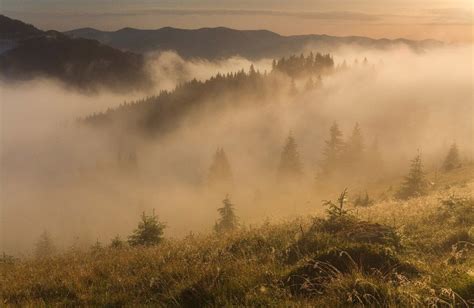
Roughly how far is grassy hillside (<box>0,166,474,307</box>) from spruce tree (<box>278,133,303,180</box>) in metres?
89.8

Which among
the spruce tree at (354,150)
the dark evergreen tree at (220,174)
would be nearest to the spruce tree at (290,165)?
the spruce tree at (354,150)

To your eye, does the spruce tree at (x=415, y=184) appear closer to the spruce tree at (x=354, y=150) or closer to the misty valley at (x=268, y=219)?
the misty valley at (x=268, y=219)

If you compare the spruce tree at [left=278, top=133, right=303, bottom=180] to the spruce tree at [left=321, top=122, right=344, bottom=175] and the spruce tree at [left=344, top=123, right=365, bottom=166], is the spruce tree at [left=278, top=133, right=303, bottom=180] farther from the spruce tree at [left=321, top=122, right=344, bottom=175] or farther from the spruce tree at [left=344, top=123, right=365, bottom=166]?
the spruce tree at [left=344, top=123, right=365, bottom=166]

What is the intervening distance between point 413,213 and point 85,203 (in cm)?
14819

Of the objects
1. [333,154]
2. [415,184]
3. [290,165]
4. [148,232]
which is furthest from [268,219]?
[290,165]

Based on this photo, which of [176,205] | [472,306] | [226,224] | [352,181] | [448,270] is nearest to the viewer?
[472,306]

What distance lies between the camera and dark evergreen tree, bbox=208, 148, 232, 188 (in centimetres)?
10612

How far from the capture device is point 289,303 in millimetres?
5410

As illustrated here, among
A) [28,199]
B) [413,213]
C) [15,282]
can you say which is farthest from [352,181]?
[28,199]

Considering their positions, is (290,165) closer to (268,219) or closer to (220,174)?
(220,174)

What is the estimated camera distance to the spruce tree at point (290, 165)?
333 ft

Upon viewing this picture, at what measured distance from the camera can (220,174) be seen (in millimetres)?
107000

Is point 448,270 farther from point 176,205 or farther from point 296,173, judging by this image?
point 176,205

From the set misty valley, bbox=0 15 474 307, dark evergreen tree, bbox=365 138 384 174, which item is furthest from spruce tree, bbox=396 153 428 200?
dark evergreen tree, bbox=365 138 384 174
